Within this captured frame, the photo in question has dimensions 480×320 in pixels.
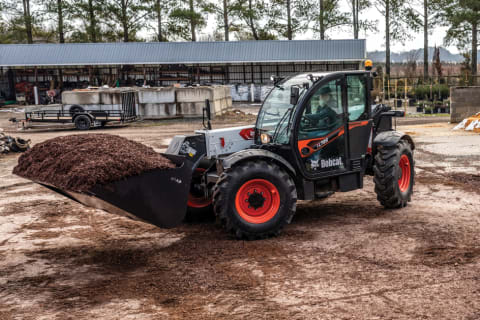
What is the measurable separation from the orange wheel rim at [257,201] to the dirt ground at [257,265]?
36 cm

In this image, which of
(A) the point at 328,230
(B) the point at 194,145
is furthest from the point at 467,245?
(B) the point at 194,145

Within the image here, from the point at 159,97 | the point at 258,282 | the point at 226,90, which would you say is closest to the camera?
the point at 258,282

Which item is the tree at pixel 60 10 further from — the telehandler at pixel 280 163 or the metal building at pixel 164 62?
the telehandler at pixel 280 163

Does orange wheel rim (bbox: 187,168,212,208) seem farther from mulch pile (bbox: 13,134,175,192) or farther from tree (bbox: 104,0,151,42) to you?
tree (bbox: 104,0,151,42)

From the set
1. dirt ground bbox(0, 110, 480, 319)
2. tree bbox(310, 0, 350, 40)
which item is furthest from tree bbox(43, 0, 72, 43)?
dirt ground bbox(0, 110, 480, 319)

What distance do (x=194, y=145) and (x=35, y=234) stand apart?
2.78 meters

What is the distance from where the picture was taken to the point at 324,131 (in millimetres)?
7555

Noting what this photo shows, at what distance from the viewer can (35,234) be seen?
313 inches

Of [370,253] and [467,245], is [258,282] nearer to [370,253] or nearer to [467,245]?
[370,253]

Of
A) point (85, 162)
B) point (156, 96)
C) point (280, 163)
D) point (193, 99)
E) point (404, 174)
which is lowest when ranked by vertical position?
point (404, 174)

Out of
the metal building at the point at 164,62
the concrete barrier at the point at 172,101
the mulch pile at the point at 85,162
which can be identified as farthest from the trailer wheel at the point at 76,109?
the mulch pile at the point at 85,162

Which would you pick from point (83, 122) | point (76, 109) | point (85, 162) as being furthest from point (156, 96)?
point (85, 162)

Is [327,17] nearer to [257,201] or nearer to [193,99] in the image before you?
[193,99]

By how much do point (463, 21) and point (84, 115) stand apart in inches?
1118
